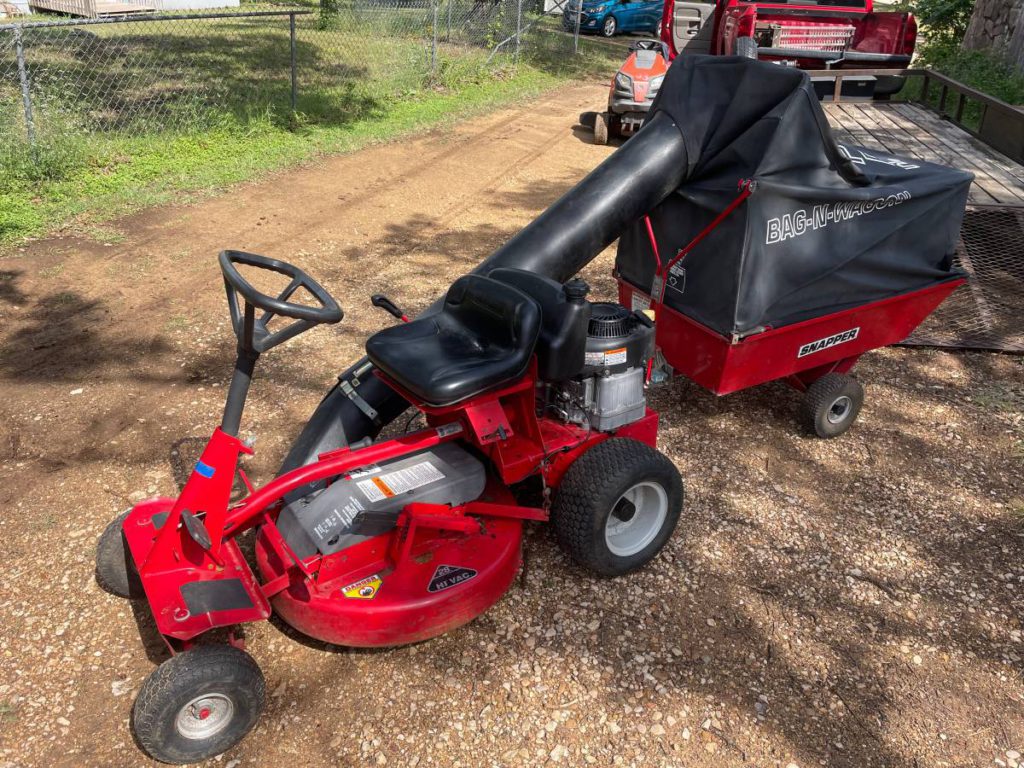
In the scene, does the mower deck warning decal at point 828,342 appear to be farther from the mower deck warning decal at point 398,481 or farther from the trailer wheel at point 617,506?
the mower deck warning decal at point 398,481

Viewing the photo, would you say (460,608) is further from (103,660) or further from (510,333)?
(103,660)

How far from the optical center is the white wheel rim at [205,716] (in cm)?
253

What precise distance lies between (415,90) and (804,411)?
372 inches

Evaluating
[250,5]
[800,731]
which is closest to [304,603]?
[800,731]

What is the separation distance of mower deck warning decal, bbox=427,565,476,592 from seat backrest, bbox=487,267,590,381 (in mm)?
745

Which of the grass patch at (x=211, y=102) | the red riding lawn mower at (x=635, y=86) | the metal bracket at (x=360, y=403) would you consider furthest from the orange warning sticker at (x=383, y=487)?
the red riding lawn mower at (x=635, y=86)

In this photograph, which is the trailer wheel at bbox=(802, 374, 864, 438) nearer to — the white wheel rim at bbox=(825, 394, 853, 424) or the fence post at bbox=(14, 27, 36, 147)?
the white wheel rim at bbox=(825, 394, 853, 424)

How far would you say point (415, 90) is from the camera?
12.1 metres

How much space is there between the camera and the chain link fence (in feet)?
26.0

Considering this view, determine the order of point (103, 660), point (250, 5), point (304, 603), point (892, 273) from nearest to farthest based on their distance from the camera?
point (304, 603)
point (103, 660)
point (892, 273)
point (250, 5)

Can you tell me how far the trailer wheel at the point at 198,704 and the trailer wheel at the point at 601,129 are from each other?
29.5 feet

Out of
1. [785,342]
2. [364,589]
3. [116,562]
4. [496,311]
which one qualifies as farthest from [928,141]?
[116,562]

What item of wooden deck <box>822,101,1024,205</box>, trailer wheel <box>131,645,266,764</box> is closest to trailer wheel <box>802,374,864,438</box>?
wooden deck <box>822,101,1024,205</box>

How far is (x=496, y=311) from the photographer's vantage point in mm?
2881
